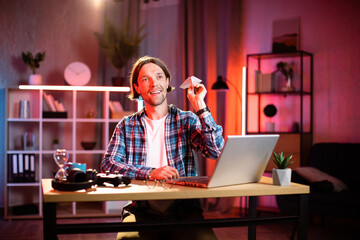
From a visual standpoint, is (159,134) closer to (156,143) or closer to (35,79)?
(156,143)

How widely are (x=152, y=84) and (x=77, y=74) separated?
3025mm

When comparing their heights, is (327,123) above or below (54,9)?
below

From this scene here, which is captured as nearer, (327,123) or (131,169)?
(131,169)

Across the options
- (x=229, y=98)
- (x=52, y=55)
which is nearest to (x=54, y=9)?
(x=52, y=55)

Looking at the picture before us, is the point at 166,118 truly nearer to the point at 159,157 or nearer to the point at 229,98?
the point at 159,157

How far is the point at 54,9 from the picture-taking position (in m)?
5.49

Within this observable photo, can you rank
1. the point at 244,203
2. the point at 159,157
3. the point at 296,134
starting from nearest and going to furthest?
→ 1. the point at 159,157
2. the point at 296,134
3. the point at 244,203

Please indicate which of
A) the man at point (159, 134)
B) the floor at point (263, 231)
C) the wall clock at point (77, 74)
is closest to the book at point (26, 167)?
the floor at point (263, 231)

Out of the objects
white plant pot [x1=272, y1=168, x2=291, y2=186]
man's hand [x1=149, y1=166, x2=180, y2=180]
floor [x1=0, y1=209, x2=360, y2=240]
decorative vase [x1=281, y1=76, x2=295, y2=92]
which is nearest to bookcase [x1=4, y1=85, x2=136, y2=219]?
floor [x1=0, y1=209, x2=360, y2=240]

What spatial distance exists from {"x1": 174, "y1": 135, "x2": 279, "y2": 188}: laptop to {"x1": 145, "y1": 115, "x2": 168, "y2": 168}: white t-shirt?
0.36 m

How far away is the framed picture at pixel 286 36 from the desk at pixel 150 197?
11.3 feet

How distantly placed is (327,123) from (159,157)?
330 centimetres

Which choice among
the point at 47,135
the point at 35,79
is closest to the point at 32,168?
the point at 47,135

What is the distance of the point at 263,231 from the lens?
4.23 metres
